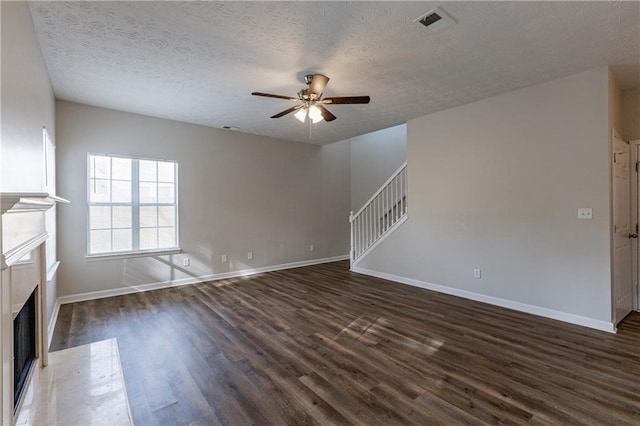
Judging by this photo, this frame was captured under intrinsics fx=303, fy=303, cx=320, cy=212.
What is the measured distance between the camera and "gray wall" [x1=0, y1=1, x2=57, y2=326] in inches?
65.2

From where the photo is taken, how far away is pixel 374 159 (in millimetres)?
7387

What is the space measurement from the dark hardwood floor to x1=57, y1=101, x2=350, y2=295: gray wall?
81cm

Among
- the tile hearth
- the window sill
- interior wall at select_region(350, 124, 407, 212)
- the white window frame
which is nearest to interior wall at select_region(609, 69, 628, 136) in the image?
interior wall at select_region(350, 124, 407, 212)

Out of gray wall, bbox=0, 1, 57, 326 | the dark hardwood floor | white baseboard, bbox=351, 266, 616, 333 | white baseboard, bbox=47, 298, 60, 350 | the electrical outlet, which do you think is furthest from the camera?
the electrical outlet

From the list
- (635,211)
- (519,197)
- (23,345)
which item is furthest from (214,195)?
(635,211)

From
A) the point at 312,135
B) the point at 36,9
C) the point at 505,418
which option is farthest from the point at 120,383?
the point at 312,135

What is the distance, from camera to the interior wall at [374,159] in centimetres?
695

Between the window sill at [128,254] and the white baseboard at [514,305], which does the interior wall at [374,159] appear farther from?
the window sill at [128,254]

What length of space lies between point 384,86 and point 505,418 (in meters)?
3.29

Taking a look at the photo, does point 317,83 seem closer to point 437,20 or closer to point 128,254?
point 437,20

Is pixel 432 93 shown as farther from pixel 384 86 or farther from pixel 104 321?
pixel 104 321

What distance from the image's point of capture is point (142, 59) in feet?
9.66

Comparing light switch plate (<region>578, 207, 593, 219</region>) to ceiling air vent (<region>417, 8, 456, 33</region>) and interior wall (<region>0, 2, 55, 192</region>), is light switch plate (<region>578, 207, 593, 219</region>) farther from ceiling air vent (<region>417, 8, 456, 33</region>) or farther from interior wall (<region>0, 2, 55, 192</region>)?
interior wall (<region>0, 2, 55, 192</region>)

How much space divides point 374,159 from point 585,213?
15.0ft
